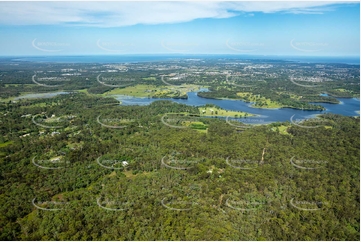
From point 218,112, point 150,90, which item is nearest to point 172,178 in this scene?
point 218,112

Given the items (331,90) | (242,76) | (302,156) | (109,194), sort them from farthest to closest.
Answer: (242,76)
(331,90)
(302,156)
(109,194)

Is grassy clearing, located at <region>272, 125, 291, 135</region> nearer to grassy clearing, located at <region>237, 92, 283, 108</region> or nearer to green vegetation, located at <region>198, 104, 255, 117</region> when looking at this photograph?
green vegetation, located at <region>198, 104, 255, 117</region>

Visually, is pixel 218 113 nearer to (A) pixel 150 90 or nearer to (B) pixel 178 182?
(B) pixel 178 182

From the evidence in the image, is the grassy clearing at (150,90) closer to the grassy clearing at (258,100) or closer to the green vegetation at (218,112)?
the grassy clearing at (258,100)

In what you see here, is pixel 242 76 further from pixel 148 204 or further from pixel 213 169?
pixel 148 204

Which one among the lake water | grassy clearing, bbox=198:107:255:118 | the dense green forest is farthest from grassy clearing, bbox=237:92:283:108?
the dense green forest

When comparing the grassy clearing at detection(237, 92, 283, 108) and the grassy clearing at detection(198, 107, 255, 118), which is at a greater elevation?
the grassy clearing at detection(237, 92, 283, 108)

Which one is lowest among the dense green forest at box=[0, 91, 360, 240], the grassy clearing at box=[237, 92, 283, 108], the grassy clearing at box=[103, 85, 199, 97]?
the dense green forest at box=[0, 91, 360, 240]

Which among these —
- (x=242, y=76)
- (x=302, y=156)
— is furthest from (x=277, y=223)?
(x=242, y=76)
